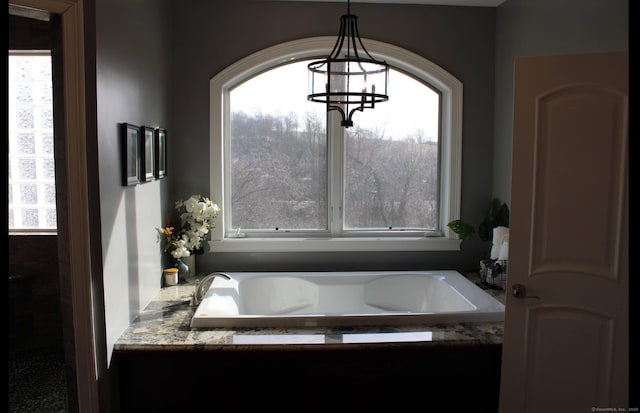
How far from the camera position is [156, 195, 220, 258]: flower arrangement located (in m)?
3.17

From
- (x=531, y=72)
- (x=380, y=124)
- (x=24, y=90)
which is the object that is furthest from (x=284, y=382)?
(x=24, y=90)

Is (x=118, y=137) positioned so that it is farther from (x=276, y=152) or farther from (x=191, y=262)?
(x=276, y=152)

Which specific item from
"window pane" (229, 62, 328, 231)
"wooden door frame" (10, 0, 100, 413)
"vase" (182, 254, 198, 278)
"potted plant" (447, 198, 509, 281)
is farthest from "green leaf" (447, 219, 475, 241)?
"wooden door frame" (10, 0, 100, 413)

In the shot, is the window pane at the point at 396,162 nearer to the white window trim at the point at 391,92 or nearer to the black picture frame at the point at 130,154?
the white window trim at the point at 391,92

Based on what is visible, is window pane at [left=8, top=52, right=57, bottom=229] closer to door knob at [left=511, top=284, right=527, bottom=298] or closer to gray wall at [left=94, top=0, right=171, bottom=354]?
gray wall at [left=94, top=0, right=171, bottom=354]

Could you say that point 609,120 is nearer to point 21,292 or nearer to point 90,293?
point 90,293

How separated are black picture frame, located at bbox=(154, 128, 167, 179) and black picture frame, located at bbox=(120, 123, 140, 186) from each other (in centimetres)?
34

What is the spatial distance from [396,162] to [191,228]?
4.91 feet

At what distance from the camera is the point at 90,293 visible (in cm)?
207

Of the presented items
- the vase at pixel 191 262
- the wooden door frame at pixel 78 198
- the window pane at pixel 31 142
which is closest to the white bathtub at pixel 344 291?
the vase at pixel 191 262

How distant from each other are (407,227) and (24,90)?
9.42 feet

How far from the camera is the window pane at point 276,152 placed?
3.60 metres

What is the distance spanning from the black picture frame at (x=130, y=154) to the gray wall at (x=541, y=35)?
2.30 metres
